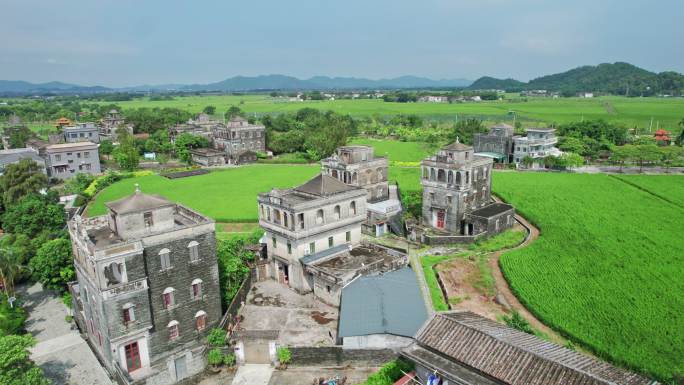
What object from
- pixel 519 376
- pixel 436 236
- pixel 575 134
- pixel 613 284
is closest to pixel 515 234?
pixel 436 236

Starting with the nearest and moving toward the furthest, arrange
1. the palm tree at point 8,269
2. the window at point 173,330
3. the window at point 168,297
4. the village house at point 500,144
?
the window at point 168,297, the window at point 173,330, the palm tree at point 8,269, the village house at point 500,144

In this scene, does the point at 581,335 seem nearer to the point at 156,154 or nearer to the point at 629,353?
the point at 629,353

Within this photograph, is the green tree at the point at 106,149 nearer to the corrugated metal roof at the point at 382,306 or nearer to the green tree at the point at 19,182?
the green tree at the point at 19,182

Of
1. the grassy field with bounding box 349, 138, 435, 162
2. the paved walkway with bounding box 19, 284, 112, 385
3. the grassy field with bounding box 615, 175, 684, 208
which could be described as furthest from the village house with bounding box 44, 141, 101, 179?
the grassy field with bounding box 615, 175, 684, 208

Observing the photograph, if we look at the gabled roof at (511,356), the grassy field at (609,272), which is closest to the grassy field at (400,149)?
the grassy field at (609,272)

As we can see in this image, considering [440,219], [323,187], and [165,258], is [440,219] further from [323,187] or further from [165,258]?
[165,258]

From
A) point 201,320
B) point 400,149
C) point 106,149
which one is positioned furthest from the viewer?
point 400,149

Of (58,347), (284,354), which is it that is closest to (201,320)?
(284,354)

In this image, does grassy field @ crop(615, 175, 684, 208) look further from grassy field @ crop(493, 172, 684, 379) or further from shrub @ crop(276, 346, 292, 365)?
shrub @ crop(276, 346, 292, 365)
